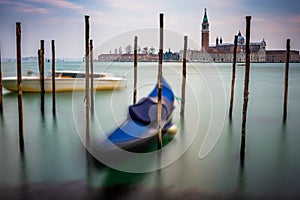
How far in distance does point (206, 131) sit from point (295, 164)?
8.09 ft

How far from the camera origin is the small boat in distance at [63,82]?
43.0 ft

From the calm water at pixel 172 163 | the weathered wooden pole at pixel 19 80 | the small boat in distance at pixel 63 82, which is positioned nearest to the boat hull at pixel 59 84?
the small boat in distance at pixel 63 82

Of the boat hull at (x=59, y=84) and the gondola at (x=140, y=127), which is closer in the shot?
the gondola at (x=140, y=127)

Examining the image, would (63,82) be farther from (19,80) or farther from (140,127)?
(140,127)

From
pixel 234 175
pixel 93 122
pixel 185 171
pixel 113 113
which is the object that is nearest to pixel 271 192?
pixel 234 175

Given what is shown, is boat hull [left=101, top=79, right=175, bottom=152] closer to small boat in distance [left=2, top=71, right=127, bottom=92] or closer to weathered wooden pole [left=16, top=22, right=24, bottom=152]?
weathered wooden pole [left=16, top=22, right=24, bottom=152]

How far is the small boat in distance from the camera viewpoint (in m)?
13.1

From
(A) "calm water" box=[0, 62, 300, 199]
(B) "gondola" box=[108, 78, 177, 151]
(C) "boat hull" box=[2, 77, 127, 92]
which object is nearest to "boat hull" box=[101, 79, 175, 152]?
(B) "gondola" box=[108, 78, 177, 151]

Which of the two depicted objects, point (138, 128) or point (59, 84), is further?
point (59, 84)

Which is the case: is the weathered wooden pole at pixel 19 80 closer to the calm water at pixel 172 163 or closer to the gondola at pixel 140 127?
the calm water at pixel 172 163

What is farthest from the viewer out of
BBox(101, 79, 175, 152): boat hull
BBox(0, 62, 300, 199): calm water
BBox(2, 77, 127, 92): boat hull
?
BBox(2, 77, 127, 92): boat hull

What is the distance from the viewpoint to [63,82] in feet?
44.6

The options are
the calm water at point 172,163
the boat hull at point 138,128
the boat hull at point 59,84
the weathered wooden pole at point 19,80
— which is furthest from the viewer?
the boat hull at point 59,84

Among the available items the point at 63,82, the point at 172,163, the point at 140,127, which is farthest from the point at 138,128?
the point at 63,82
